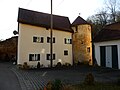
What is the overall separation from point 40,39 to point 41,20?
148 inches

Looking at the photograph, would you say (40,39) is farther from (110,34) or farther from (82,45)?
(110,34)

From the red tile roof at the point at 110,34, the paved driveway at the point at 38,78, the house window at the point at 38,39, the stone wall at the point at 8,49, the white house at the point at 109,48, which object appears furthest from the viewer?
the stone wall at the point at 8,49

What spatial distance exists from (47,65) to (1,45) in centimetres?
1762

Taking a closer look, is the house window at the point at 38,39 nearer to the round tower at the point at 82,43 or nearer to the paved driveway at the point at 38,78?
the round tower at the point at 82,43

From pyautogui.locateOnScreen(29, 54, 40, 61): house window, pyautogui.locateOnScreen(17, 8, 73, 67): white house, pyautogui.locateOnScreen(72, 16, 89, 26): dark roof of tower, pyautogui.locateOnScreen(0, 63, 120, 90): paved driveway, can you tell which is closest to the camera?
pyautogui.locateOnScreen(0, 63, 120, 90): paved driveway

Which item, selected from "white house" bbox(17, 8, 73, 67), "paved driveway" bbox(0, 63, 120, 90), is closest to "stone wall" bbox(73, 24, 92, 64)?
"white house" bbox(17, 8, 73, 67)

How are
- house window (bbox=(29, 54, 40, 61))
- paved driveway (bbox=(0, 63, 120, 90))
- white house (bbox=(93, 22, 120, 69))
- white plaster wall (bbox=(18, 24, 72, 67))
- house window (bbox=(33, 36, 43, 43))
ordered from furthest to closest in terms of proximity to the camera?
house window (bbox=(33, 36, 43, 43))
house window (bbox=(29, 54, 40, 61))
white plaster wall (bbox=(18, 24, 72, 67))
white house (bbox=(93, 22, 120, 69))
paved driveway (bbox=(0, 63, 120, 90))

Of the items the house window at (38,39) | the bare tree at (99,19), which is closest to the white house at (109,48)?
the house window at (38,39)

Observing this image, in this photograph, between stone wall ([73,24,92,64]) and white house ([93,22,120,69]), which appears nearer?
white house ([93,22,120,69])

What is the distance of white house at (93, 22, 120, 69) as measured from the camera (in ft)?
87.7

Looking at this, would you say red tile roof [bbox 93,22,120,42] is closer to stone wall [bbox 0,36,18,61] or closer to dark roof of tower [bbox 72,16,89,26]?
dark roof of tower [bbox 72,16,89,26]

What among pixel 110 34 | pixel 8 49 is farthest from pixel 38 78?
pixel 8 49

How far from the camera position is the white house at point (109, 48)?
26.7 m

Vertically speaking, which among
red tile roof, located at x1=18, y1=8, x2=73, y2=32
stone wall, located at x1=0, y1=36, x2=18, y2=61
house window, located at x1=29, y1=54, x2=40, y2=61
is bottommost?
house window, located at x1=29, y1=54, x2=40, y2=61
